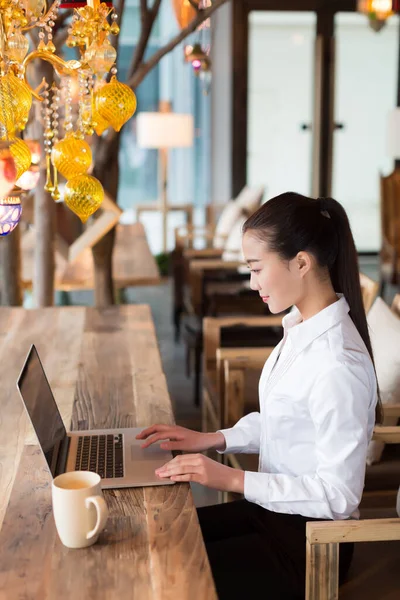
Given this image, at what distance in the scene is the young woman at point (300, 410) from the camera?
1460mm

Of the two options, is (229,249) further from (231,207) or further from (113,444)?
(113,444)

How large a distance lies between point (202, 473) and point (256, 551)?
0.30 m

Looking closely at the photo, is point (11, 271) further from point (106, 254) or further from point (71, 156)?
point (71, 156)

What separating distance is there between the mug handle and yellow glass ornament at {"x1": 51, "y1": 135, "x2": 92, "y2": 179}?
0.81 m

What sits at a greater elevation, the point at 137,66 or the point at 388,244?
the point at 137,66

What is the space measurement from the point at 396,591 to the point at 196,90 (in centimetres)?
756

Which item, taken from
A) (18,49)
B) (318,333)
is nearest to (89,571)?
(318,333)

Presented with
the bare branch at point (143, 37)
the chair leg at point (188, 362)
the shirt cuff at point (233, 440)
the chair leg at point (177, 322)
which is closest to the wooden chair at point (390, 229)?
the chair leg at point (177, 322)

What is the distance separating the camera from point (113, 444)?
1.71 metres

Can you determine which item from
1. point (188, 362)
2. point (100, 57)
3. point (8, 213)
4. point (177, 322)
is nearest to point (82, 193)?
point (8, 213)

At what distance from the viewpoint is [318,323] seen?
159 cm

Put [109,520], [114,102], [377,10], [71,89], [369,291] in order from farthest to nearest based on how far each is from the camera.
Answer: [377,10] → [369,291] → [71,89] → [114,102] → [109,520]

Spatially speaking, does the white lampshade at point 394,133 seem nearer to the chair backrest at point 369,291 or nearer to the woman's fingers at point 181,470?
the chair backrest at point 369,291

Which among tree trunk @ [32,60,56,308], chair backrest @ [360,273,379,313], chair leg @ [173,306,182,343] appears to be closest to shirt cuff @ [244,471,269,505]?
chair backrest @ [360,273,379,313]
